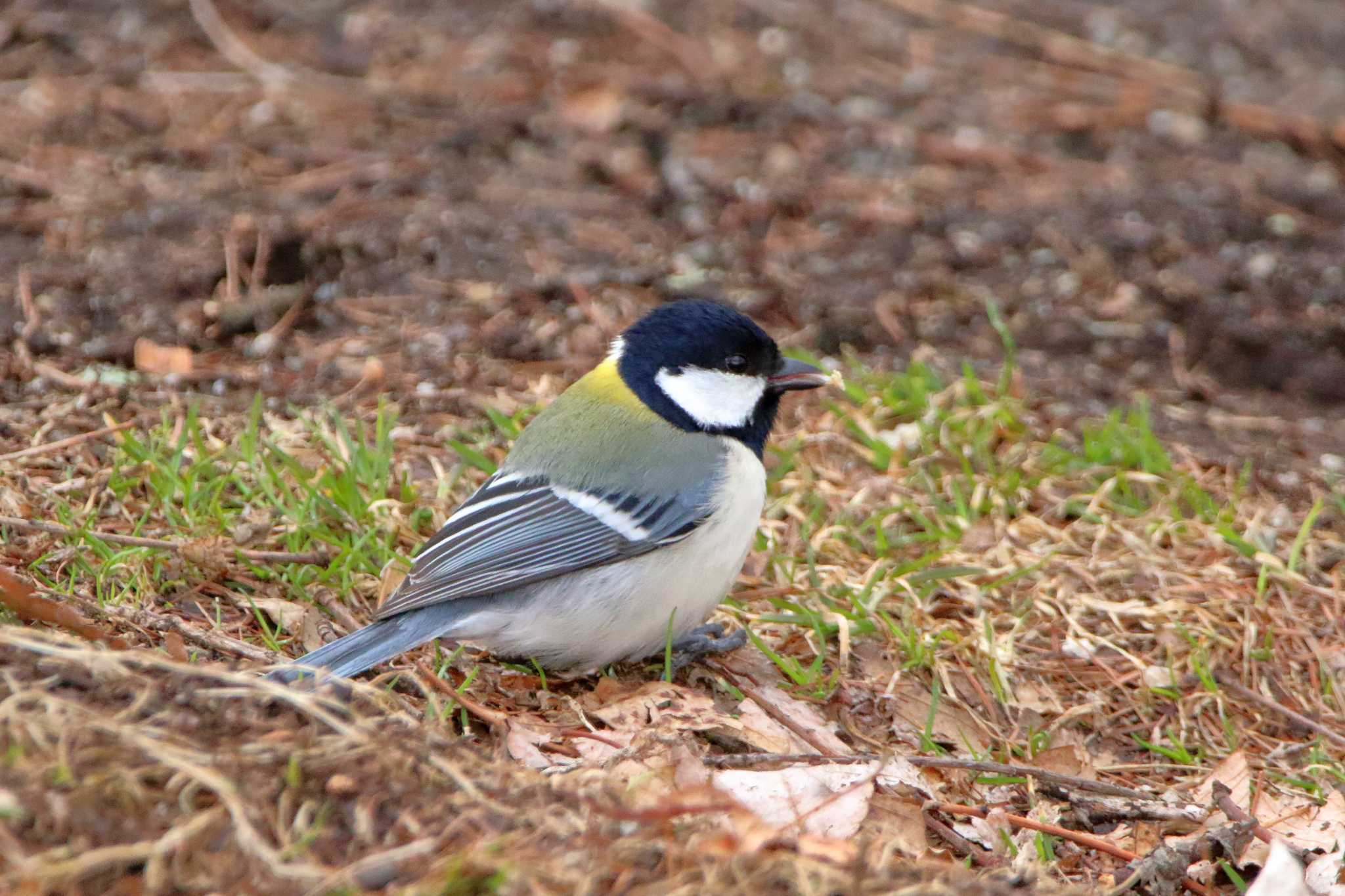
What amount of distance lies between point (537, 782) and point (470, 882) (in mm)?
302

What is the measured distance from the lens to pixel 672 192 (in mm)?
6141

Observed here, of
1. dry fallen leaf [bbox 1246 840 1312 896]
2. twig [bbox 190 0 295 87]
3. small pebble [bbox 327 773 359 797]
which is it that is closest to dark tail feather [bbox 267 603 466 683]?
small pebble [bbox 327 773 359 797]

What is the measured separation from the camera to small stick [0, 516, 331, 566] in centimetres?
350

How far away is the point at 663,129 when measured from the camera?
21.4 ft

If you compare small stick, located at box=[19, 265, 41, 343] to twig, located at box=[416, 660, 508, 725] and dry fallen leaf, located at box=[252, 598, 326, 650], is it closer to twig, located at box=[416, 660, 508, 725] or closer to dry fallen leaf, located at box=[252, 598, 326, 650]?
dry fallen leaf, located at box=[252, 598, 326, 650]

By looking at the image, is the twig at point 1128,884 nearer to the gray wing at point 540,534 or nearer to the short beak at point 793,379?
the gray wing at point 540,534

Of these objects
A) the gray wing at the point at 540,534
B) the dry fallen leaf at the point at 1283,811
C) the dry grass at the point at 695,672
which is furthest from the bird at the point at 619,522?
the dry fallen leaf at the point at 1283,811

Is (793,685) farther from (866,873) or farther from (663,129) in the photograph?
(663,129)

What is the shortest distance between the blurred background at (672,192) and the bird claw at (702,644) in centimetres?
142

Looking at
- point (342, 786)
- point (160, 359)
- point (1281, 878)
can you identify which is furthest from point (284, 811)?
point (160, 359)

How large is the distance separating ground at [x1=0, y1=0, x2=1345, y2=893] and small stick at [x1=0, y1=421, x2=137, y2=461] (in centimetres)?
2

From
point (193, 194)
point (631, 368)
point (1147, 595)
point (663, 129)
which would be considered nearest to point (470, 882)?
point (631, 368)

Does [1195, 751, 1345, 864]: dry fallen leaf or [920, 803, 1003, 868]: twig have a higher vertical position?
[920, 803, 1003, 868]: twig

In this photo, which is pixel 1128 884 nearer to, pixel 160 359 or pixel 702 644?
pixel 702 644
